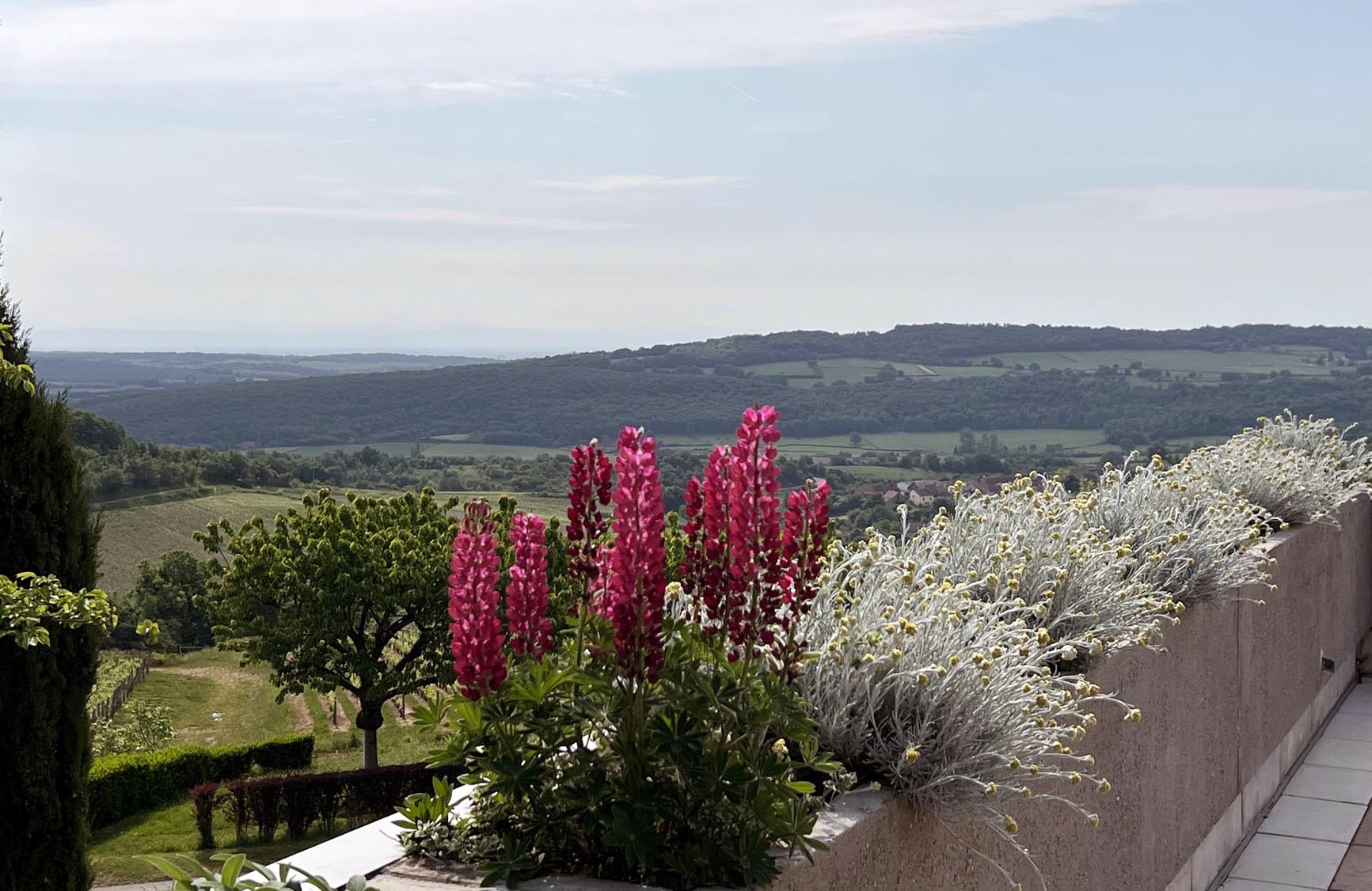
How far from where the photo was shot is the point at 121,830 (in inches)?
899

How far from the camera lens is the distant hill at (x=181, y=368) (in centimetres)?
7338

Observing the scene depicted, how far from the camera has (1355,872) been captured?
3.67m

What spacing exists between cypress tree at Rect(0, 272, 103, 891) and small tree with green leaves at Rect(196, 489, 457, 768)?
15.6m

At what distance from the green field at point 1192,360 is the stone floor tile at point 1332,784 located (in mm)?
24955

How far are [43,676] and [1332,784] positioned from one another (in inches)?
257

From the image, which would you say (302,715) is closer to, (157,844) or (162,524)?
(162,524)

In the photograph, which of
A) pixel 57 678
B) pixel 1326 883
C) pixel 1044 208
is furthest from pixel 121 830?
pixel 1326 883

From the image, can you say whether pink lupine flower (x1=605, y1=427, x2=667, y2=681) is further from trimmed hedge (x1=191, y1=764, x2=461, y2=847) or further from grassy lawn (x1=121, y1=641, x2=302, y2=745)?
grassy lawn (x1=121, y1=641, x2=302, y2=745)

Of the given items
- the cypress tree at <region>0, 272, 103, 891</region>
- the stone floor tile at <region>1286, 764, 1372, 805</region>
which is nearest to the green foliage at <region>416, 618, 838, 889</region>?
the stone floor tile at <region>1286, 764, 1372, 805</region>

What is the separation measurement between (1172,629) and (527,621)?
2.12m

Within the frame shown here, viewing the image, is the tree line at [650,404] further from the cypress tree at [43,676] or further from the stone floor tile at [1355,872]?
the cypress tree at [43,676]

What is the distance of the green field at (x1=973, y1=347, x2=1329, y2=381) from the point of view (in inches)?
1117

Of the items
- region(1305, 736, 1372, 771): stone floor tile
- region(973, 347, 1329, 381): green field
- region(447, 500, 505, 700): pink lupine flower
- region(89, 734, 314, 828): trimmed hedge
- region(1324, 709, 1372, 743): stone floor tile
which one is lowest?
region(89, 734, 314, 828): trimmed hedge

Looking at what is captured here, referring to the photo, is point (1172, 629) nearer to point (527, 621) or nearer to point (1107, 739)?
point (1107, 739)
